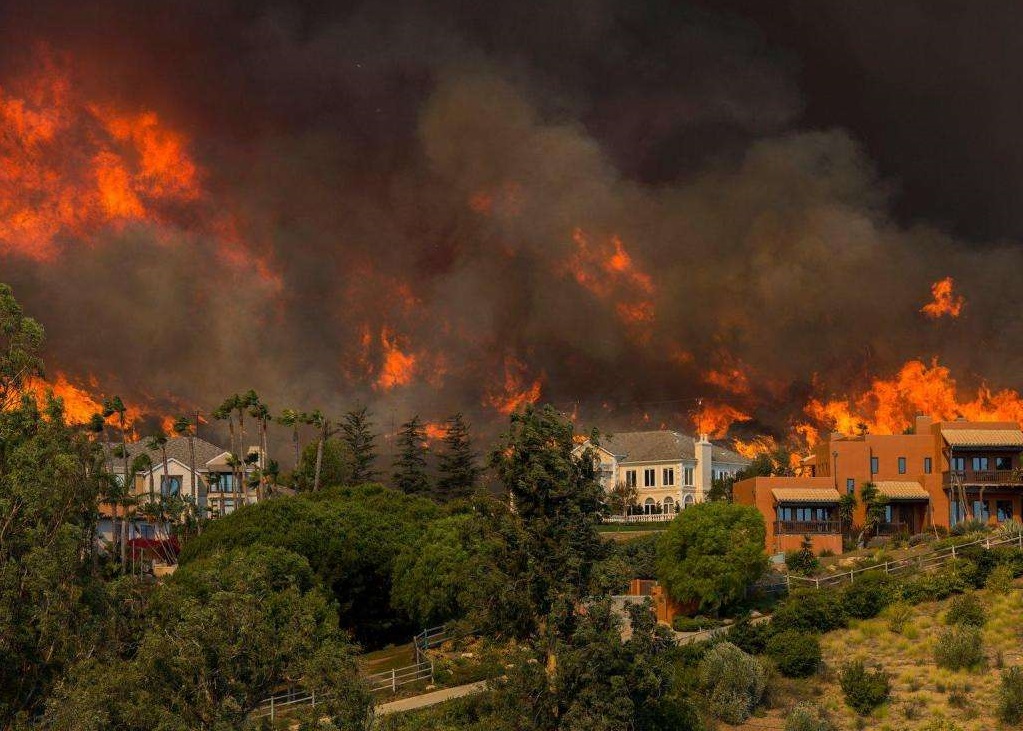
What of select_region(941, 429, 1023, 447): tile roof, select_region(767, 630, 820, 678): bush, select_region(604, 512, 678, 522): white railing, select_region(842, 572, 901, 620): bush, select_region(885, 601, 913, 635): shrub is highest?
select_region(941, 429, 1023, 447): tile roof

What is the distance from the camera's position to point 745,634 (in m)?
53.8

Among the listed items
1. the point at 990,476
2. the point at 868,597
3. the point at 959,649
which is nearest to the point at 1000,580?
the point at 868,597

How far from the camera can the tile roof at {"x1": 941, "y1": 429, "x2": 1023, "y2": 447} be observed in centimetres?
7662

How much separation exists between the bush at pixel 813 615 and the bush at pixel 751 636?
2.25ft

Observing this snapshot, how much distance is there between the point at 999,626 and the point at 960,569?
6.77 metres

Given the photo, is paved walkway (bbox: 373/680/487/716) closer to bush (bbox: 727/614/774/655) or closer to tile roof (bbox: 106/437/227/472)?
bush (bbox: 727/614/774/655)

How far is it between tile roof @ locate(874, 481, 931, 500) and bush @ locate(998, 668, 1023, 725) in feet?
107

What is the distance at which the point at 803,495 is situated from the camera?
7688cm

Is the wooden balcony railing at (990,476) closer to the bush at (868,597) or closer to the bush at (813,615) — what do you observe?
the bush at (868,597)

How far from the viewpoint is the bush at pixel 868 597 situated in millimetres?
56312

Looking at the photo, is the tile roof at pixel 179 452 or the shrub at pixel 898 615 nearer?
the shrub at pixel 898 615

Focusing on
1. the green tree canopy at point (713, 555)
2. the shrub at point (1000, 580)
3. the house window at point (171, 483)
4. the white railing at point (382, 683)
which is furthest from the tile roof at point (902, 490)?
the house window at point (171, 483)

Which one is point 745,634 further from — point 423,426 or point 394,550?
point 423,426

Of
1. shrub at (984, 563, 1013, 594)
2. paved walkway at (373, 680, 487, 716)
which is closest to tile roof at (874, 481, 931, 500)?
shrub at (984, 563, 1013, 594)
